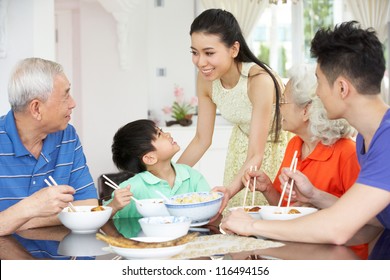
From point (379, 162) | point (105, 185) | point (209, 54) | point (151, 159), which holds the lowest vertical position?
point (105, 185)

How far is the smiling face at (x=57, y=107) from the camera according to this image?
98.3 inches

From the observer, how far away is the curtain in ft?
24.6

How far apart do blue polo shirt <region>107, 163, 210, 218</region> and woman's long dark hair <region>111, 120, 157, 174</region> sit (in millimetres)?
94

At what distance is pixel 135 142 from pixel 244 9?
510 cm

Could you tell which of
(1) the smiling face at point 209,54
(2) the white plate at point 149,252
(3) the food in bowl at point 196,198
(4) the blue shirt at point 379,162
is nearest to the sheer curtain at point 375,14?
(1) the smiling face at point 209,54

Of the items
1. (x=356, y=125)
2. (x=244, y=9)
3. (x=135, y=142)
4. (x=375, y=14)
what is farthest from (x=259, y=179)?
(x=375, y=14)

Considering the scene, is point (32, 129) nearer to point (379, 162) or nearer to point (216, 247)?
point (216, 247)

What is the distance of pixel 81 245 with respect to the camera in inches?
78.4

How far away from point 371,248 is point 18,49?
3.61m

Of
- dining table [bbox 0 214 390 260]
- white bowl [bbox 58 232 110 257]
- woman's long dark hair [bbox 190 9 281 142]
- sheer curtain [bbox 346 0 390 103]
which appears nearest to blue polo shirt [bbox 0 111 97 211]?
dining table [bbox 0 214 390 260]

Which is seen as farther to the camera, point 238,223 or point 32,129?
point 32,129

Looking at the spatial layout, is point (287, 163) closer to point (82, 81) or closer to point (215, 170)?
point (215, 170)

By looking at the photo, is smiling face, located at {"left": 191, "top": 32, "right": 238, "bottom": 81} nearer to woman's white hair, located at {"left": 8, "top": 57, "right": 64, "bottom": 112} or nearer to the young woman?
the young woman

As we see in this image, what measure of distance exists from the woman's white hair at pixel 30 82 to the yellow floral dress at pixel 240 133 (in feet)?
3.28
